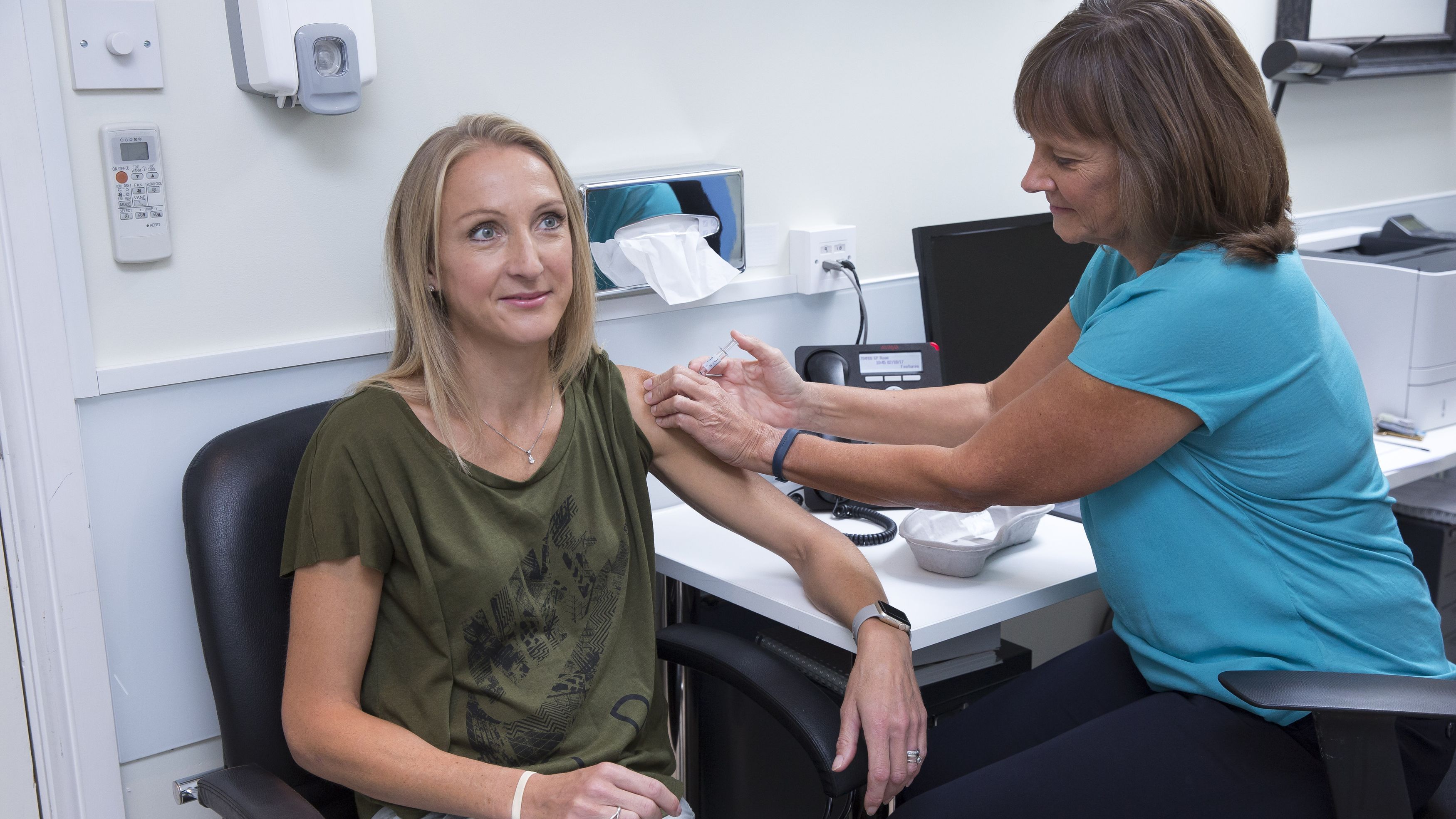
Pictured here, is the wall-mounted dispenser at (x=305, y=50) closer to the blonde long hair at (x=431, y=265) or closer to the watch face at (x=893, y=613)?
the blonde long hair at (x=431, y=265)

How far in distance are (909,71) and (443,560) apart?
142 centimetres

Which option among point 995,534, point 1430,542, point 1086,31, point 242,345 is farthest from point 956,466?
point 1430,542

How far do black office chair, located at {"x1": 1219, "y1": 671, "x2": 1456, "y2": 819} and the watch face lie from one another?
370 mm

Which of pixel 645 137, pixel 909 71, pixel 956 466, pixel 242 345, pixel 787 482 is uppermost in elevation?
pixel 909 71

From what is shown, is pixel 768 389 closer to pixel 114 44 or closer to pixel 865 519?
pixel 865 519

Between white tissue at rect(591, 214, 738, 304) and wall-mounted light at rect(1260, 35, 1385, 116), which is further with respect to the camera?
wall-mounted light at rect(1260, 35, 1385, 116)

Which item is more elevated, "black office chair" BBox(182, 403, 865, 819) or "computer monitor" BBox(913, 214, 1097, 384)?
"computer monitor" BBox(913, 214, 1097, 384)

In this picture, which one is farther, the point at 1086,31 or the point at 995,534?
the point at 995,534

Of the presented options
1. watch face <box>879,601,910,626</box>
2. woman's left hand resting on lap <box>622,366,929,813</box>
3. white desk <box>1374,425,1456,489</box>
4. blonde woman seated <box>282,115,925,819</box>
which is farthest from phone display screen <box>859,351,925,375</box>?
white desk <box>1374,425,1456,489</box>

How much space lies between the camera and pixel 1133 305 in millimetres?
1251

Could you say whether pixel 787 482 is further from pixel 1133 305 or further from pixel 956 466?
pixel 1133 305

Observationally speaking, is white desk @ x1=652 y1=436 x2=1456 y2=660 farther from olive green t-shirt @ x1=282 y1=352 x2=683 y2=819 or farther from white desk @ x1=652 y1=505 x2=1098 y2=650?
olive green t-shirt @ x1=282 y1=352 x2=683 y2=819

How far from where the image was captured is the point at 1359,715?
1.11 m

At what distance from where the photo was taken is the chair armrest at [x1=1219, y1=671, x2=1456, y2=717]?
111cm
